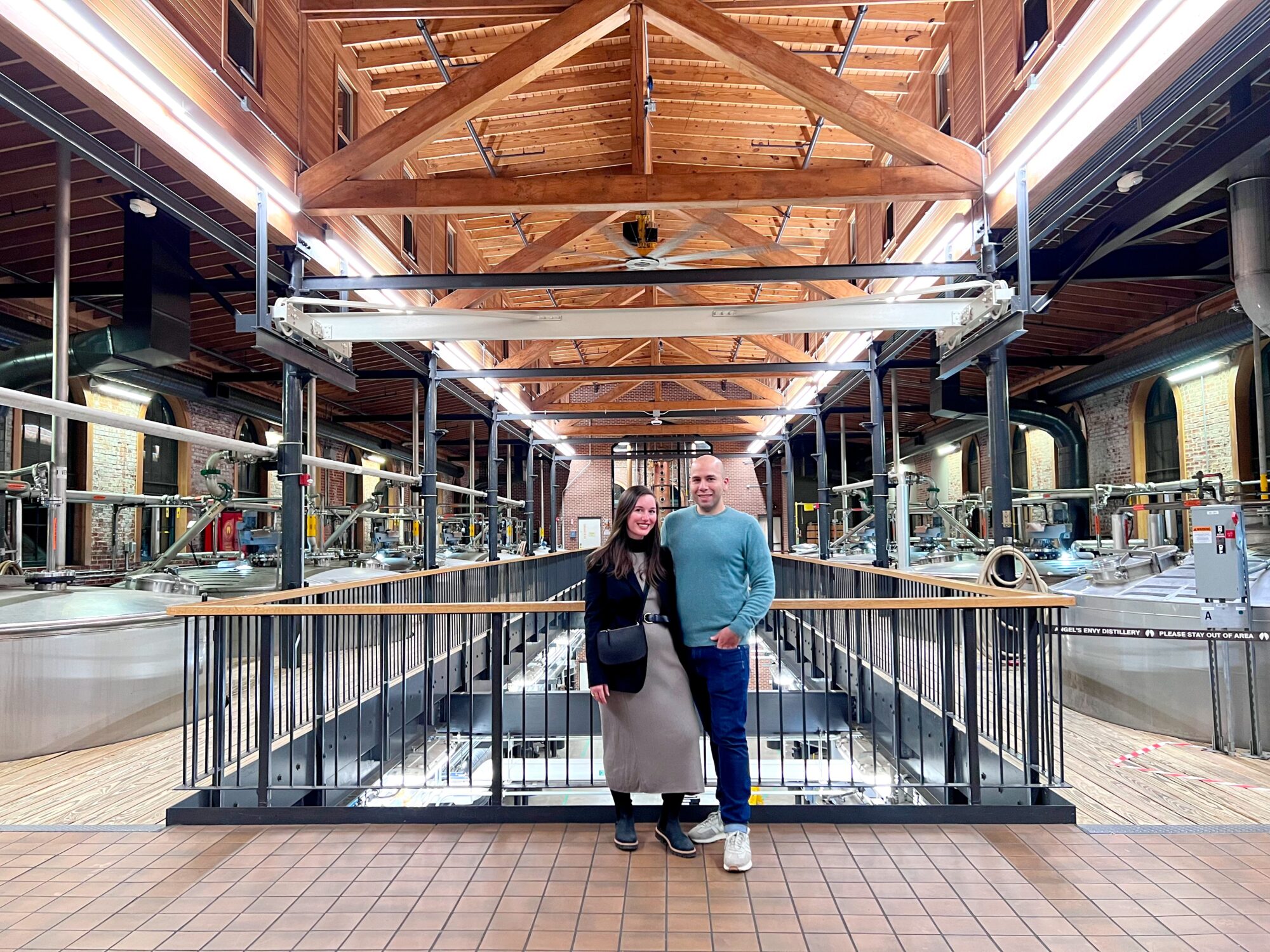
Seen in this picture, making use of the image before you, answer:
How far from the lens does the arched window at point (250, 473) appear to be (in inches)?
567

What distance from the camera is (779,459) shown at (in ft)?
80.2

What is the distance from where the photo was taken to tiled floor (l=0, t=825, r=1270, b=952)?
2502mm

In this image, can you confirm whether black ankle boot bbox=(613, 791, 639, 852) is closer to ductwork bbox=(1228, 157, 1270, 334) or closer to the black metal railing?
the black metal railing

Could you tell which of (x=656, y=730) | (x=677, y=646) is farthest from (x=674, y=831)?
(x=677, y=646)

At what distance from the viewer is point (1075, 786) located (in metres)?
4.21

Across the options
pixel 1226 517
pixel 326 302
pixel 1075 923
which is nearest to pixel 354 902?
pixel 1075 923

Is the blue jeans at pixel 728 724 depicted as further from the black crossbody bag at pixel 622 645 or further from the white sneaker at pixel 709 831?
the black crossbody bag at pixel 622 645

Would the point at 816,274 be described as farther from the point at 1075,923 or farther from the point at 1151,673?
the point at 1075,923

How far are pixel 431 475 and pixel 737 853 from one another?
294 inches

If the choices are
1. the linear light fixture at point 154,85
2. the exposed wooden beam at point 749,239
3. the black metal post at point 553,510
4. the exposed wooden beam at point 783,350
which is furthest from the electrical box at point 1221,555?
the black metal post at point 553,510

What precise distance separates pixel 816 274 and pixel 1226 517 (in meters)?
3.46

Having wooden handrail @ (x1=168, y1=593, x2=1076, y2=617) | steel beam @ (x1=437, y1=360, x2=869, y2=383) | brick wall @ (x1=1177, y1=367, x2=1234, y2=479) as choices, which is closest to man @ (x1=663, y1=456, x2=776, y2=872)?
wooden handrail @ (x1=168, y1=593, x2=1076, y2=617)

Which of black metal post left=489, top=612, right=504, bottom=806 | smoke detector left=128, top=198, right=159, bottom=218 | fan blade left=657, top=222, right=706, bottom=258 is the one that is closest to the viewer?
black metal post left=489, top=612, right=504, bottom=806

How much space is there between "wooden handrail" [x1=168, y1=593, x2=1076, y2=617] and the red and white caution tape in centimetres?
181
